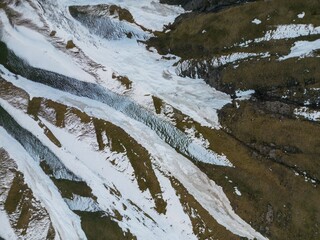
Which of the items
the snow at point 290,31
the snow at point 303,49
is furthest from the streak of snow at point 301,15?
the snow at point 303,49

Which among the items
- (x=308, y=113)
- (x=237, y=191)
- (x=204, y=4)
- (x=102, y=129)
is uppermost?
(x=204, y=4)

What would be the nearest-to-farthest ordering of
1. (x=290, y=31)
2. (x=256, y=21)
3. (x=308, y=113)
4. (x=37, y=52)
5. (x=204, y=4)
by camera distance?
(x=308, y=113) → (x=290, y=31) → (x=256, y=21) → (x=37, y=52) → (x=204, y=4)

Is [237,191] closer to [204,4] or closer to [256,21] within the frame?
[256,21]

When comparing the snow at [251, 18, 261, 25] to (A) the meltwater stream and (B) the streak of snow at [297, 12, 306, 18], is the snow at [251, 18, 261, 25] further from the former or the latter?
(A) the meltwater stream

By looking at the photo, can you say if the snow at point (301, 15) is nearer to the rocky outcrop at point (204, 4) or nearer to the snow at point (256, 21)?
the snow at point (256, 21)

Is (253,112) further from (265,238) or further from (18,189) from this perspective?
(18,189)

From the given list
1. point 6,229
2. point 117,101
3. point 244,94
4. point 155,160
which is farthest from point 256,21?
point 6,229

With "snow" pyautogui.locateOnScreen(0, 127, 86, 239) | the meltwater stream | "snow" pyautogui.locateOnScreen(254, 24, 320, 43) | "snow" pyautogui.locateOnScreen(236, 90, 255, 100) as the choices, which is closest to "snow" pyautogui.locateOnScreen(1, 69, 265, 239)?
the meltwater stream
